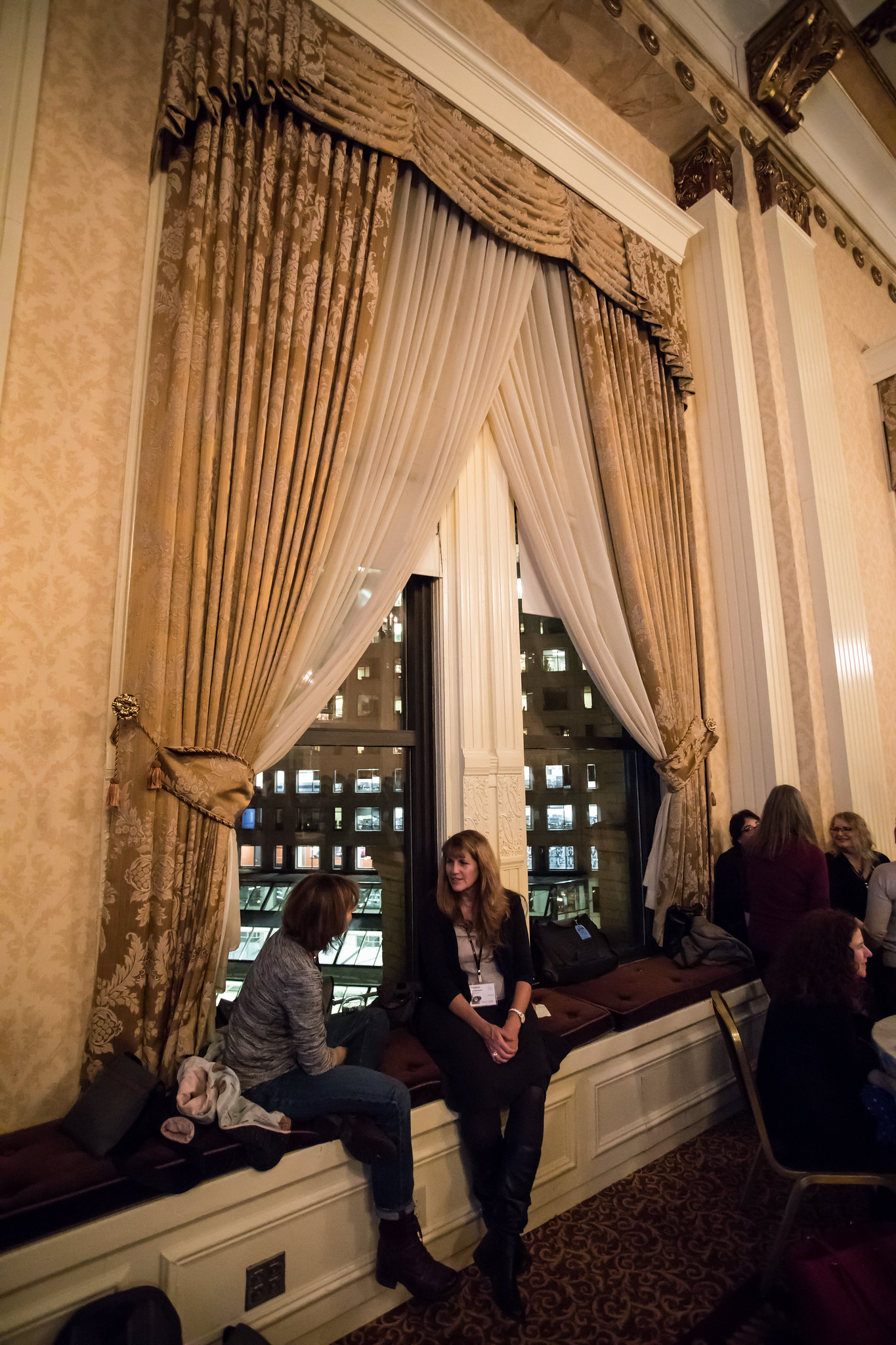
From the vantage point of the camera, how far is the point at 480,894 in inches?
98.4

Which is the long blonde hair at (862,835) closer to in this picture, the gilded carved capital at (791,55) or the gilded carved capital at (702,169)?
the gilded carved capital at (702,169)

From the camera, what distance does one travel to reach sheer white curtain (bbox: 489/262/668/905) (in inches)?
135

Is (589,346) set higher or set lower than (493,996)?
higher

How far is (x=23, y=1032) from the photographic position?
1.96m

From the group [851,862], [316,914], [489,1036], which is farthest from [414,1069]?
[851,862]

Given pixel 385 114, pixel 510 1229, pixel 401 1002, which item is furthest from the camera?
pixel 385 114

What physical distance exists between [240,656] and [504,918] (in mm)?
1340

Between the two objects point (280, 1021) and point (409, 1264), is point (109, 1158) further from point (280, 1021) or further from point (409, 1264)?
point (409, 1264)

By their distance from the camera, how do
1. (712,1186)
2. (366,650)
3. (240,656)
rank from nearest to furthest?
(240,656), (712,1186), (366,650)

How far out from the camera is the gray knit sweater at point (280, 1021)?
194 centimetres

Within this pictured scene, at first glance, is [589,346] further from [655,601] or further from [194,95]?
[194,95]

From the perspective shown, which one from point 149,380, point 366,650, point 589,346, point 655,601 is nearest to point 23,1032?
point 366,650

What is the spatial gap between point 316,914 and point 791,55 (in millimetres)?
6039

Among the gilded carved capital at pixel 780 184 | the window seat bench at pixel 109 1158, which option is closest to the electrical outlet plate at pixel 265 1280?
the window seat bench at pixel 109 1158
